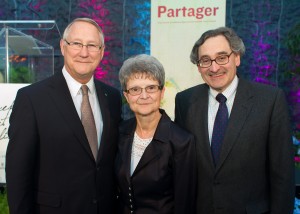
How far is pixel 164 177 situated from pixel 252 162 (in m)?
0.51

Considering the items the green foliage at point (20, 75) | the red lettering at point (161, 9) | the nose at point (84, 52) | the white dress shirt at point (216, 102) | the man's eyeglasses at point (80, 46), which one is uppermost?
the red lettering at point (161, 9)

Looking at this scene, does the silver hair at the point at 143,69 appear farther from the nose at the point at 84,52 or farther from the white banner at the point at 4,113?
the white banner at the point at 4,113

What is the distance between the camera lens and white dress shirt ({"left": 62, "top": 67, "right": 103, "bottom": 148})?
2.08m

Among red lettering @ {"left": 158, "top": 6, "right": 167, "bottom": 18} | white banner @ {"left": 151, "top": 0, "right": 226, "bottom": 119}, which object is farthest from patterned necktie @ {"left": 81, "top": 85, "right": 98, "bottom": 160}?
red lettering @ {"left": 158, "top": 6, "right": 167, "bottom": 18}

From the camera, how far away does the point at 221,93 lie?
2137 mm

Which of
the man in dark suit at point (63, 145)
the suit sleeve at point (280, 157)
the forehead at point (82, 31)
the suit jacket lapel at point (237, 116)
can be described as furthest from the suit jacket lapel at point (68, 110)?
the suit sleeve at point (280, 157)

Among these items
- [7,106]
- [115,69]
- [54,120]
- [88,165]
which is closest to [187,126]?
[88,165]

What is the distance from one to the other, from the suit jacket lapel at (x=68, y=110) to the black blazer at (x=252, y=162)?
0.67 metres

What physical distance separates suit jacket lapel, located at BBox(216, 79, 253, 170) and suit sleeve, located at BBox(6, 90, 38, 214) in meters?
1.03

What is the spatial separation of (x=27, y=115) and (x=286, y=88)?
508 centimetres

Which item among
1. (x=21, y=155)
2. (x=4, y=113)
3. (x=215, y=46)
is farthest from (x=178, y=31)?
(x=21, y=155)

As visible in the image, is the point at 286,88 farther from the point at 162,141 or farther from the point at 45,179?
the point at 45,179

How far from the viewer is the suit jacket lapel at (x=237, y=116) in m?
1.99

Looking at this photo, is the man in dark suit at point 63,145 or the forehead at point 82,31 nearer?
the man in dark suit at point 63,145
